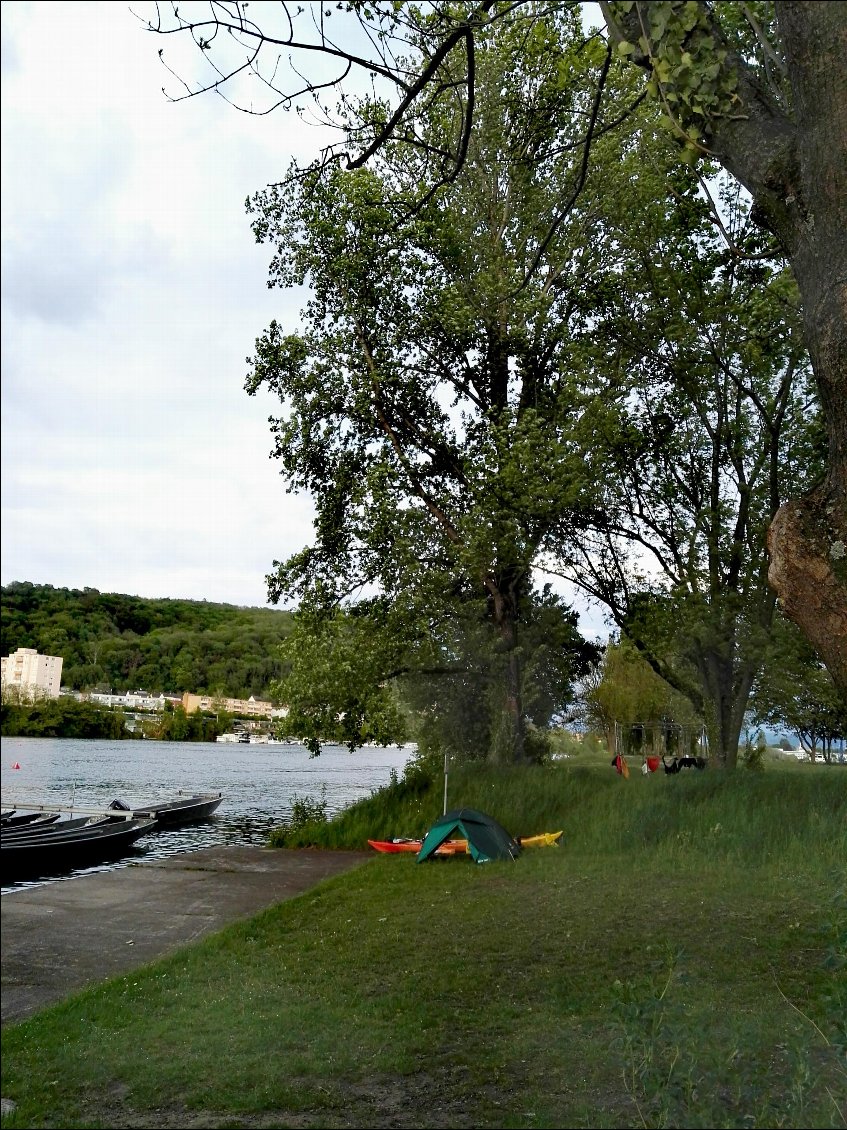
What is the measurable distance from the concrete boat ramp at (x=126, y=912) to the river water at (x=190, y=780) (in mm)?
1314

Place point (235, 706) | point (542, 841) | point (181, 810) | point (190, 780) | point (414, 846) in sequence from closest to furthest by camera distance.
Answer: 1. point (542, 841)
2. point (414, 846)
3. point (235, 706)
4. point (181, 810)
5. point (190, 780)

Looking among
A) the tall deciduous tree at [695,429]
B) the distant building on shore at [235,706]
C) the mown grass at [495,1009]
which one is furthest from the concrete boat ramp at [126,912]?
the tall deciduous tree at [695,429]

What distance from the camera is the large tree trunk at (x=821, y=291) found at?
2.89 metres

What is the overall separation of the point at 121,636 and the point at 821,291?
3.91 metres

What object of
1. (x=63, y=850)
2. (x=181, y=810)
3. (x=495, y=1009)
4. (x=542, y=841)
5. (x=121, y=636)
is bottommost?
(x=181, y=810)

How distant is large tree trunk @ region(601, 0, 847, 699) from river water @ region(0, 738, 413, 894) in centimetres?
397

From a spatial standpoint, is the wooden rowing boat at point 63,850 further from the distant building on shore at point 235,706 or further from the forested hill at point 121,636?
the forested hill at point 121,636

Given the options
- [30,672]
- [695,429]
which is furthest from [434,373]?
[30,672]

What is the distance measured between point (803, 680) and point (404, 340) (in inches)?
353

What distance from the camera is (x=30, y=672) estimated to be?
4.05m

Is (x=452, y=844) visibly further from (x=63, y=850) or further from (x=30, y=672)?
(x=30, y=672)

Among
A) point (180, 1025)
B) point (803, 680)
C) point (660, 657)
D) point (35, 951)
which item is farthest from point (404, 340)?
point (180, 1025)

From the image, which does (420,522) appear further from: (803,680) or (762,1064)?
(762,1064)

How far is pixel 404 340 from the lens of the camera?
16.8 meters
